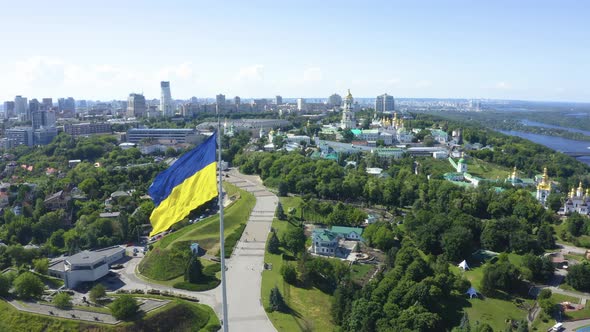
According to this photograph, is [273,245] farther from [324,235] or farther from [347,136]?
[347,136]

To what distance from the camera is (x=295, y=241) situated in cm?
2439

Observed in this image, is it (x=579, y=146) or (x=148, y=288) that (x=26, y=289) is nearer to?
(x=148, y=288)

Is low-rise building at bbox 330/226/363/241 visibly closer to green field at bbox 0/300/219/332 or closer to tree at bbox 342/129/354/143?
green field at bbox 0/300/219/332

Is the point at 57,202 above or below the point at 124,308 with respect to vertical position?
above

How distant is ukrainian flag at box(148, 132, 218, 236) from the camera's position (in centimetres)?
820

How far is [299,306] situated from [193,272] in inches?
206

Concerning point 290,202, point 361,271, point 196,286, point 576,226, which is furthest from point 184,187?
point 576,226

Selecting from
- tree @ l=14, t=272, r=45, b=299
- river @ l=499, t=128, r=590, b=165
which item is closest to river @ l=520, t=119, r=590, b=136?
river @ l=499, t=128, r=590, b=165

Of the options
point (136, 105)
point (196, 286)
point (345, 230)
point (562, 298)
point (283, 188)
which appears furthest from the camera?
point (136, 105)

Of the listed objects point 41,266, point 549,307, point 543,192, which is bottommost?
point 549,307

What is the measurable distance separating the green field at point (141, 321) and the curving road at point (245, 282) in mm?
755

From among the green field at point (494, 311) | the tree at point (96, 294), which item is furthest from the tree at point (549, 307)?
the tree at point (96, 294)

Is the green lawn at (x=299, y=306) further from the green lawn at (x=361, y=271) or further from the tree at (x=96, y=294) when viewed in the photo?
the tree at (x=96, y=294)

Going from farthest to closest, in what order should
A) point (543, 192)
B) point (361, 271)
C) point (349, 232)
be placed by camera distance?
point (543, 192) → point (349, 232) → point (361, 271)
